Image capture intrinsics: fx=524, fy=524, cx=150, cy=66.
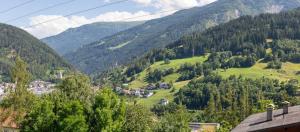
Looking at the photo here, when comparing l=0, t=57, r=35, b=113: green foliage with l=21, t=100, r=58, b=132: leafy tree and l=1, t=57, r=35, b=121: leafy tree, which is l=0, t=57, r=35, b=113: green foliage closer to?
l=1, t=57, r=35, b=121: leafy tree

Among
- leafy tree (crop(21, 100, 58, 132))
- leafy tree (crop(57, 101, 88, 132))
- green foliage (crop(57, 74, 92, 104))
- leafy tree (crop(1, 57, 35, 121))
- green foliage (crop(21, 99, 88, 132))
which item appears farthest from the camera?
green foliage (crop(57, 74, 92, 104))

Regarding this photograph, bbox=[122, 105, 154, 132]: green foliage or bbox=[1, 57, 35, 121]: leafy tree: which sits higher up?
bbox=[1, 57, 35, 121]: leafy tree

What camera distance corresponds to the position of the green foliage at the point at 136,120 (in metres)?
79.3

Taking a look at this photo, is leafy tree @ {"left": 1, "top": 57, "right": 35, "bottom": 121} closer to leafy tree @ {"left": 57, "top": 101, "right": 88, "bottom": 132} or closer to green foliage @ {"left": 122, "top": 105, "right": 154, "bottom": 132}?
leafy tree @ {"left": 57, "top": 101, "right": 88, "bottom": 132}

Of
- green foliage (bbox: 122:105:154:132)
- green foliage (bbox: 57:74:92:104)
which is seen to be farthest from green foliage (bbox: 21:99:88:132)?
green foliage (bbox: 122:105:154:132)

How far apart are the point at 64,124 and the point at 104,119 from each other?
14.4 ft

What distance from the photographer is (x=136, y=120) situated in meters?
80.6

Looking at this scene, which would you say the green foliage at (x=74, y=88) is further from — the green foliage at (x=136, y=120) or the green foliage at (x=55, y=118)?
the green foliage at (x=55, y=118)

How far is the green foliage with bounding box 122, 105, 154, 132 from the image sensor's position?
7931 cm

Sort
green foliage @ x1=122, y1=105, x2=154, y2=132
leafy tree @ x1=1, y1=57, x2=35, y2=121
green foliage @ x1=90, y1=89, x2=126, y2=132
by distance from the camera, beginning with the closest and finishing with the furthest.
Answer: green foliage @ x1=90, y1=89, x2=126, y2=132, leafy tree @ x1=1, y1=57, x2=35, y2=121, green foliage @ x1=122, y1=105, x2=154, y2=132

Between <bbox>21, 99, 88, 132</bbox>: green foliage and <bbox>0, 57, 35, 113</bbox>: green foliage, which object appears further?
<bbox>0, 57, 35, 113</bbox>: green foliage

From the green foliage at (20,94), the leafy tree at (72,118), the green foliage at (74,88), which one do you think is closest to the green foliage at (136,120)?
the green foliage at (74,88)

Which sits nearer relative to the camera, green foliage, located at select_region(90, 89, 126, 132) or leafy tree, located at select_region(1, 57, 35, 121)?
green foliage, located at select_region(90, 89, 126, 132)

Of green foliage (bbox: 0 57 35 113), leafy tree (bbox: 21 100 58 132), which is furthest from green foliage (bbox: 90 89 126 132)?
green foliage (bbox: 0 57 35 113)
